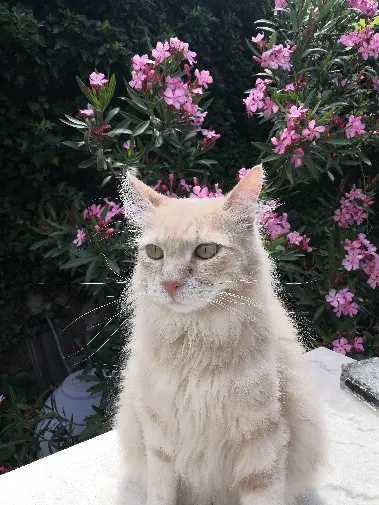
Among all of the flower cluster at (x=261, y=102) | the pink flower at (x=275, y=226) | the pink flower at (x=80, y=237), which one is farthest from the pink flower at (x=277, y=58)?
the pink flower at (x=80, y=237)

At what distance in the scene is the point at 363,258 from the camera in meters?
2.05

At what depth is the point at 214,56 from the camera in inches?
111

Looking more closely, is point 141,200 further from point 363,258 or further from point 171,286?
point 363,258

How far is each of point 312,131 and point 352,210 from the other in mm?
593

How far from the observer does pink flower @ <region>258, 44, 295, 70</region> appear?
208cm

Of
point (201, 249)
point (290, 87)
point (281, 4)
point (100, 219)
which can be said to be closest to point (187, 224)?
point (201, 249)

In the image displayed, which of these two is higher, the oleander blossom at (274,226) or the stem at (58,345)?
the oleander blossom at (274,226)

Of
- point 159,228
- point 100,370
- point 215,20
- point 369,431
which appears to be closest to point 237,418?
point 159,228

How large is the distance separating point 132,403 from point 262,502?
29cm

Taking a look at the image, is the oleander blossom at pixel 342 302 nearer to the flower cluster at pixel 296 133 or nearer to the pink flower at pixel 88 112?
the flower cluster at pixel 296 133

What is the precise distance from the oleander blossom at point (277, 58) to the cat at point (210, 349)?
1455 mm

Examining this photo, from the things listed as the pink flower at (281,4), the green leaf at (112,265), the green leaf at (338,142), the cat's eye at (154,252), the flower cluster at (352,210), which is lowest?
the cat's eye at (154,252)

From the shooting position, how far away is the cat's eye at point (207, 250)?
2.60 ft

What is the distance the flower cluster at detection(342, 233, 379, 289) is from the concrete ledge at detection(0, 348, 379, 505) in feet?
2.25
